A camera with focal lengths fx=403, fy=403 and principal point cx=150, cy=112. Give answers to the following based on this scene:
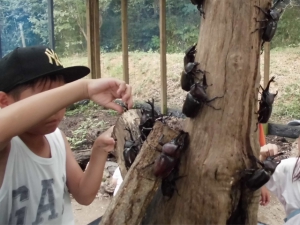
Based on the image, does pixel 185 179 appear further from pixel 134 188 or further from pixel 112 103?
pixel 112 103

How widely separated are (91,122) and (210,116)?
5.29 metres

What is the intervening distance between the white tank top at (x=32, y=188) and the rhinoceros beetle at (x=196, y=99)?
643 mm

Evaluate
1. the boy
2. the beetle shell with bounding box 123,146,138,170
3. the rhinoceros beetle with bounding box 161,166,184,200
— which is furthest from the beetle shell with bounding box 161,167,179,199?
the boy

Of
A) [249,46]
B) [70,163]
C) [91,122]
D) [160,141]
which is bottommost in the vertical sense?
[91,122]

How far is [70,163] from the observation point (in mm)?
2014

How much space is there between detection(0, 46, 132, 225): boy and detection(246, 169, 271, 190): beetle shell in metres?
0.57

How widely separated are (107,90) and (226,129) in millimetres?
516

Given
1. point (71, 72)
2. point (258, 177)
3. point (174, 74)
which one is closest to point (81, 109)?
point (174, 74)

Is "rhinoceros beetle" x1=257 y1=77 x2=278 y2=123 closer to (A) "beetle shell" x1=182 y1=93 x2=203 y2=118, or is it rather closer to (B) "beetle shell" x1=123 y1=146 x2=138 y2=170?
(A) "beetle shell" x1=182 y1=93 x2=203 y2=118

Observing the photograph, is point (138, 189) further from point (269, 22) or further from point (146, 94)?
point (146, 94)

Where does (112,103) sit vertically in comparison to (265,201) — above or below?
above

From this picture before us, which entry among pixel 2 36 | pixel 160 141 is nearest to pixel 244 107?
pixel 160 141

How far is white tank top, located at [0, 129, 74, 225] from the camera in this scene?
5.24 feet

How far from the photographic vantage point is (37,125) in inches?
62.9
